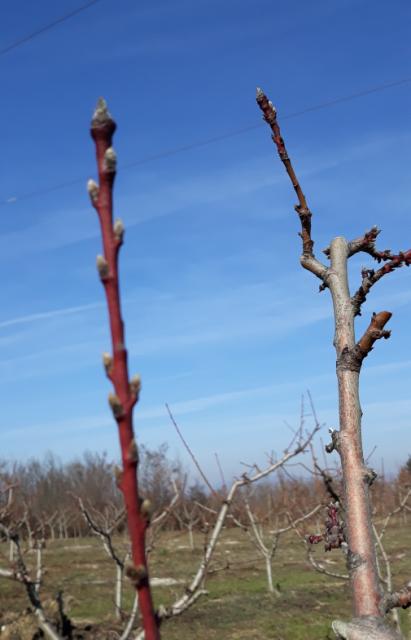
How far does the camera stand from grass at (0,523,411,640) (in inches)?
410

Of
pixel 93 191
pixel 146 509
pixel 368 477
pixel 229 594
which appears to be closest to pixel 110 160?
pixel 93 191

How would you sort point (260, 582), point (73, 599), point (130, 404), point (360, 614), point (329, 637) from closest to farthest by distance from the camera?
point (130, 404) < point (360, 614) < point (329, 637) < point (73, 599) < point (260, 582)

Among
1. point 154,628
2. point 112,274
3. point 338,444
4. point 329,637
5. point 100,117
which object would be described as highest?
point 100,117

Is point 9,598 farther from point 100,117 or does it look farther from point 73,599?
point 100,117

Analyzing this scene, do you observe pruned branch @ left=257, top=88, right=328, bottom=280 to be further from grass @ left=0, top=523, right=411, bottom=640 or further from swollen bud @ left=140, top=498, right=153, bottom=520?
grass @ left=0, top=523, right=411, bottom=640

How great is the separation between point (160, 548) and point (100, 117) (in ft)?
78.4

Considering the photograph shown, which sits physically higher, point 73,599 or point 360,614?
point 360,614

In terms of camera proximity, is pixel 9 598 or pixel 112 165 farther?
pixel 9 598

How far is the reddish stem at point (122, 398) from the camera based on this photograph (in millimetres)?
576

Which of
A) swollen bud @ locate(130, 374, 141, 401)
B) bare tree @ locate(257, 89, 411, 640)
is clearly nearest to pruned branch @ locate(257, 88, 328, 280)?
bare tree @ locate(257, 89, 411, 640)

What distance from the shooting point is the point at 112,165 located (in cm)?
62

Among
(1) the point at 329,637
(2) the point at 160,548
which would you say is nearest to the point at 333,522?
(1) the point at 329,637

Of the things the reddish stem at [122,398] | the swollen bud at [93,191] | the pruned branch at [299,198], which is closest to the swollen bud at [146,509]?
the reddish stem at [122,398]

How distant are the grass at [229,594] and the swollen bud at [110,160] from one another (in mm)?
6018
